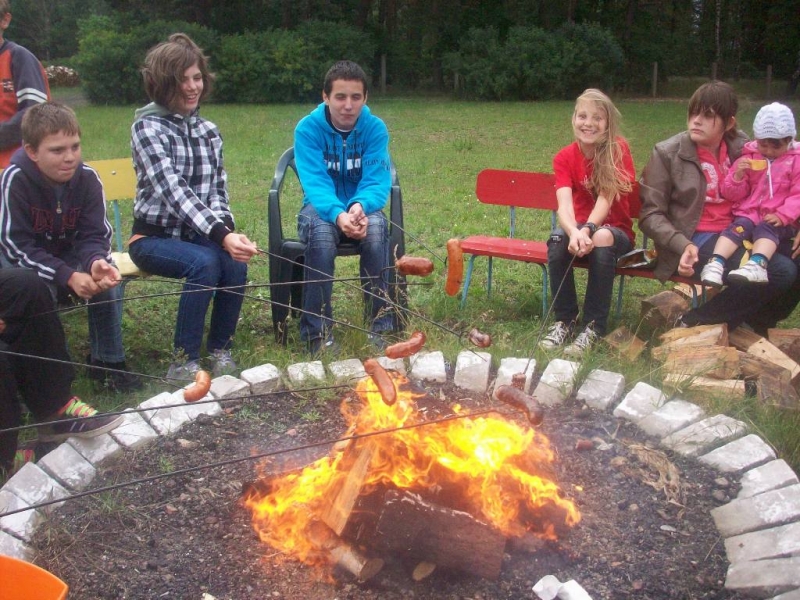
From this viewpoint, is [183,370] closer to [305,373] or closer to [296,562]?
[305,373]

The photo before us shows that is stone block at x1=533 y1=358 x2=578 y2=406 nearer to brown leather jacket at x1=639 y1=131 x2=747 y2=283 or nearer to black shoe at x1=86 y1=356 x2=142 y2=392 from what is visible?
brown leather jacket at x1=639 y1=131 x2=747 y2=283

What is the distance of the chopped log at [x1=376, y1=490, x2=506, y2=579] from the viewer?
243cm

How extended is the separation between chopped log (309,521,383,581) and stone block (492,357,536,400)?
1.24m

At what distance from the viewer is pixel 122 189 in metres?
5.10

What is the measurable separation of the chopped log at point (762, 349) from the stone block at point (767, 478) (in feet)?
3.38

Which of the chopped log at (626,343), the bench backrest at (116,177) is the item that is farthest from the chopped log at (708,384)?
the bench backrest at (116,177)

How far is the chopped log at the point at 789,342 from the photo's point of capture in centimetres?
413

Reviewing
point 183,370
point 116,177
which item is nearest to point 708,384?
point 183,370

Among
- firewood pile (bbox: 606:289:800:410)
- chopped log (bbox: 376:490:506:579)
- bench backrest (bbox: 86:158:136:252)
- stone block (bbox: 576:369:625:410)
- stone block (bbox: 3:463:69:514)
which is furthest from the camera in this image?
bench backrest (bbox: 86:158:136:252)

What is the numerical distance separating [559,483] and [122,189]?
359cm

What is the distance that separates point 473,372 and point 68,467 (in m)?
1.81

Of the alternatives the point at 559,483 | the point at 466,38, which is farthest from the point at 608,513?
the point at 466,38

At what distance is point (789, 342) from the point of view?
4145 millimetres

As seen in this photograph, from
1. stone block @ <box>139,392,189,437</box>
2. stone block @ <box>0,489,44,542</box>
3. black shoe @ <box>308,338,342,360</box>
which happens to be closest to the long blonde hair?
black shoe @ <box>308,338,342,360</box>
